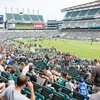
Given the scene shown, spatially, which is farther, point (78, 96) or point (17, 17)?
point (17, 17)

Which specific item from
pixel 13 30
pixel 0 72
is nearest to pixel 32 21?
pixel 13 30

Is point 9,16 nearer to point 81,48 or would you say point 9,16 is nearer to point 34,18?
point 34,18

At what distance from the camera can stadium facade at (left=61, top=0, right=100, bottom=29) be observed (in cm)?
12299

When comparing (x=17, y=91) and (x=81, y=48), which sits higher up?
(x=17, y=91)

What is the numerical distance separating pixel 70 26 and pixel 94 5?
1989 cm

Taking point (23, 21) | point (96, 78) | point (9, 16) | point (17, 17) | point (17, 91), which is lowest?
point (17, 91)

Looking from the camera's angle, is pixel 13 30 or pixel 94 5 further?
pixel 13 30

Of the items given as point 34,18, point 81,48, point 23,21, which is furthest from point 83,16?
point 81,48

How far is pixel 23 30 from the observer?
147125 mm


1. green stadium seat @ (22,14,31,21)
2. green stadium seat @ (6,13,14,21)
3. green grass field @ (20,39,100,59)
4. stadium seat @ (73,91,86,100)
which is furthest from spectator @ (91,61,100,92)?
green stadium seat @ (22,14,31,21)

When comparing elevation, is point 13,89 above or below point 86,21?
below

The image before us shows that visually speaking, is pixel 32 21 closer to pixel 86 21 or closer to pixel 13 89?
pixel 86 21

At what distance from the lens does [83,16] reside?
135 meters

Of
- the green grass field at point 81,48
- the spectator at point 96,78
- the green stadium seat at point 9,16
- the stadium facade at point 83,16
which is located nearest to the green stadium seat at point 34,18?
the green stadium seat at point 9,16
